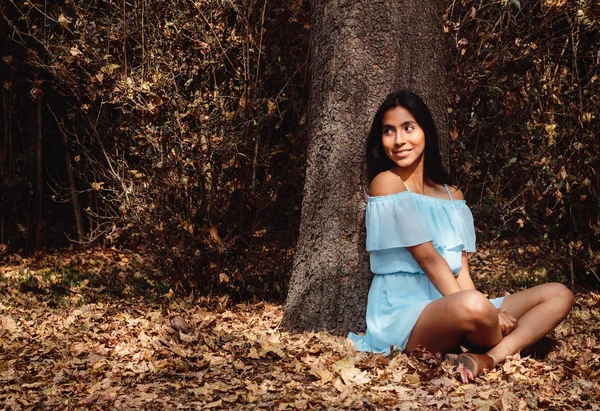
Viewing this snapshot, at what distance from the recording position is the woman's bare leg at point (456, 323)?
332 centimetres

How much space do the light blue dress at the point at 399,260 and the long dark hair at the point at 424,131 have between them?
186 mm

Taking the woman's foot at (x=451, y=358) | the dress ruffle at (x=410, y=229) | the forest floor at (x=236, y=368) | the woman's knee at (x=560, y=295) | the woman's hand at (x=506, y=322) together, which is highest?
the dress ruffle at (x=410, y=229)

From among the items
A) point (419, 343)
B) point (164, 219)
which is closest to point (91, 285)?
point (164, 219)

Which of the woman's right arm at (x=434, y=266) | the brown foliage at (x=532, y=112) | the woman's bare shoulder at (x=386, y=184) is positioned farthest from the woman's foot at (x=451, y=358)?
the brown foliage at (x=532, y=112)

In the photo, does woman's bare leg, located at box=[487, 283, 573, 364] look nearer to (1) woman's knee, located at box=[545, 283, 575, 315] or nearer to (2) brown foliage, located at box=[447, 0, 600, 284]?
(1) woman's knee, located at box=[545, 283, 575, 315]

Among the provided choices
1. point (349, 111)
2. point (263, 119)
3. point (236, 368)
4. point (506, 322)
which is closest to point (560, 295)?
point (506, 322)

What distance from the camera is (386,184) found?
3.78 m

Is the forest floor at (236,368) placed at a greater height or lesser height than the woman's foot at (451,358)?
lesser

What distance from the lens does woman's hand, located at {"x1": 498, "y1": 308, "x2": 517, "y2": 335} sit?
11.7ft

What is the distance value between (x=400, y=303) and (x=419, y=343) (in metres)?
0.26

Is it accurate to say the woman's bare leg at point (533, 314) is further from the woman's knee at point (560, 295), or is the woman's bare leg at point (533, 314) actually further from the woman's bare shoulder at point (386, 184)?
the woman's bare shoulder at point (386, 184)

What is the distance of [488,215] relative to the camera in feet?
17.6

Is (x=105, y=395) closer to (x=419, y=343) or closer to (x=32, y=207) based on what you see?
(x=419, y=343)

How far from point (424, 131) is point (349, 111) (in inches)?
17.2
